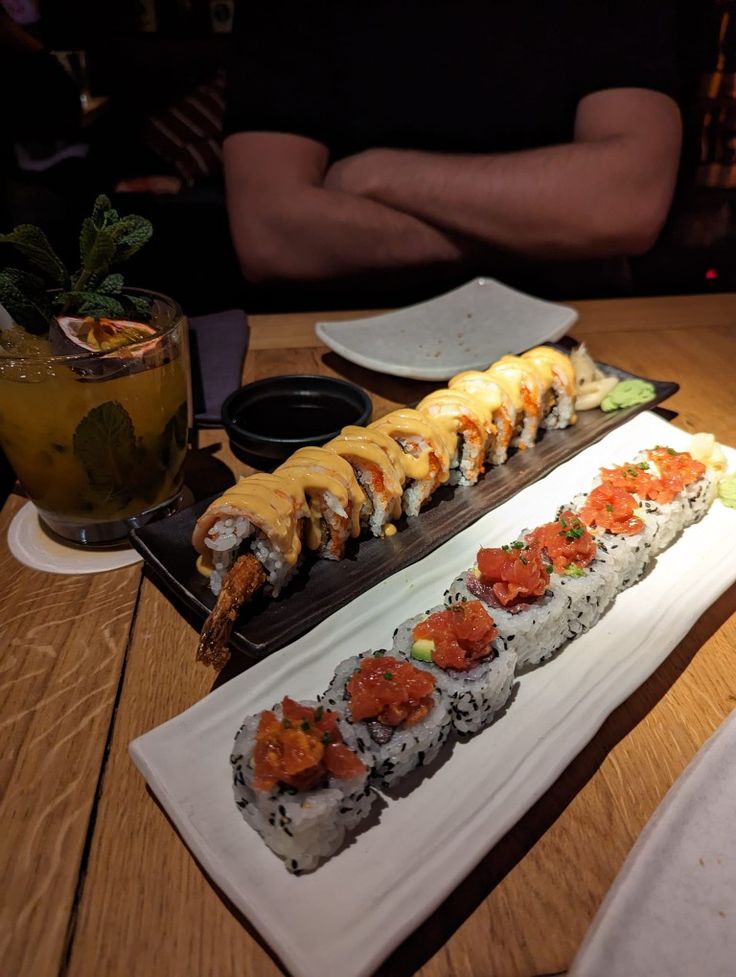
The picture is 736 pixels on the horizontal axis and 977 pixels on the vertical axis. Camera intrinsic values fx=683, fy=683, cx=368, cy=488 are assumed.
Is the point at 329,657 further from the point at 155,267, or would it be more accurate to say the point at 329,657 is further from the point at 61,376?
the point at 155,267

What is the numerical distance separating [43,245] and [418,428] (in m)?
0.98

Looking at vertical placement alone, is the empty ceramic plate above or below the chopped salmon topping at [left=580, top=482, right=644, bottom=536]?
above

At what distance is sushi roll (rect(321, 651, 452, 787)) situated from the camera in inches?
44.9

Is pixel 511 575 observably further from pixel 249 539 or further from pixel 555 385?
pixel 555 385

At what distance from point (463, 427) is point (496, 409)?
0.47 feet

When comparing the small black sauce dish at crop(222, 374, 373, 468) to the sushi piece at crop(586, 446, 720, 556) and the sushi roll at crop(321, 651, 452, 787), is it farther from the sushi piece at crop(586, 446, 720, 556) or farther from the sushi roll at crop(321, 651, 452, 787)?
the sushi roll at crop(321, 651, 452, 787)

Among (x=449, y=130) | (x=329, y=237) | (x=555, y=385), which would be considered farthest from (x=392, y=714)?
(x=449, y=130)

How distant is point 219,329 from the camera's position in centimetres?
275

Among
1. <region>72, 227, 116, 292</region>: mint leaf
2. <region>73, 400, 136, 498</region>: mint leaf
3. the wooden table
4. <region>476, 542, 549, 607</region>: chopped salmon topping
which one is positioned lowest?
the wooden table

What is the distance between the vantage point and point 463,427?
191 centimetres

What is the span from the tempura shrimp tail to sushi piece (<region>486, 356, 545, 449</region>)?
0.99 m

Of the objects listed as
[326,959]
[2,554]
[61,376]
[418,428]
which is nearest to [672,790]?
[326,959]

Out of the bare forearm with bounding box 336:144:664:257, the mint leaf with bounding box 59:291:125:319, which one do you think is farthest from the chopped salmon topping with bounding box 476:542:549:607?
the bare forearm with bounding box 336:144:664:257

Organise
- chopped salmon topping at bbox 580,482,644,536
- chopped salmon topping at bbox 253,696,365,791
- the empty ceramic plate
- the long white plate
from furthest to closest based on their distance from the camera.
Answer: the empty ceramic plate → chopped salmon topping at bbox 580,482,644,536 → chopped salmon topping at bbox 253,696,365,791 → the long white plate
